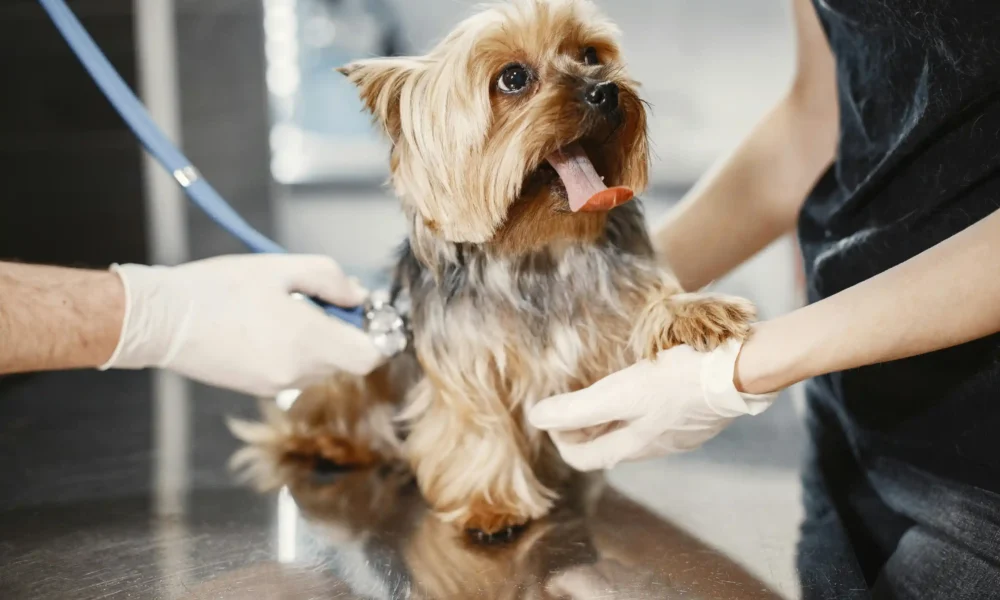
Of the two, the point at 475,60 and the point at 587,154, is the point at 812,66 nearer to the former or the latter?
the point at 587,154

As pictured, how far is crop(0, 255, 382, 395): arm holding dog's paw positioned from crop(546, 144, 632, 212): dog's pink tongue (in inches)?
15.4

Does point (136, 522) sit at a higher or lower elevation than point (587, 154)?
lower

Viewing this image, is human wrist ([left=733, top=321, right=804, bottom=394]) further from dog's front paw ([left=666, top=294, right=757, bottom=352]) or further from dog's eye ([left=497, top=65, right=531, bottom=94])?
dog's eye ([left=497, top=65, right=531, bottom=94])

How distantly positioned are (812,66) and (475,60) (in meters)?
0.70

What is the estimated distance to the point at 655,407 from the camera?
130 cm

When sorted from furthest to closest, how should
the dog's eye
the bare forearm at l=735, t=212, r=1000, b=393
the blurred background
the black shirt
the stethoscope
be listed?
the blurred background
the stethoscope
the dog's eye
the black shirt
the bare forearm at l=735, t=212, r=1000, b=393

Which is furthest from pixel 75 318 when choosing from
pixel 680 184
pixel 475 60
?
pixel 680 184

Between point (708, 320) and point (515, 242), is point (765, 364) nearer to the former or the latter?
point (708, 320)

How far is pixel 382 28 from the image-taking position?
3.70 m

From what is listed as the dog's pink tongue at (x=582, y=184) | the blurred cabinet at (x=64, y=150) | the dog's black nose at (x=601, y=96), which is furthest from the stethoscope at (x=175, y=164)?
the blurred cabinet at (x=64, y=150)

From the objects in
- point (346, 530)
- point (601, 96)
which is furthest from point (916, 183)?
point (346, 530)

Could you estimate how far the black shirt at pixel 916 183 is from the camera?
3.97 feet

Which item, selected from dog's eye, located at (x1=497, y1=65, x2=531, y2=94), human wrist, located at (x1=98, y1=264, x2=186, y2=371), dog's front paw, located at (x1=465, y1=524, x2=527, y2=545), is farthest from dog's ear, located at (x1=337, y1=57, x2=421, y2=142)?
dog's front paw, located at (x1=465, y1=524, x2=527, y2=545)

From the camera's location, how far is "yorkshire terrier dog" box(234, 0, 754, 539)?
1289 mm
